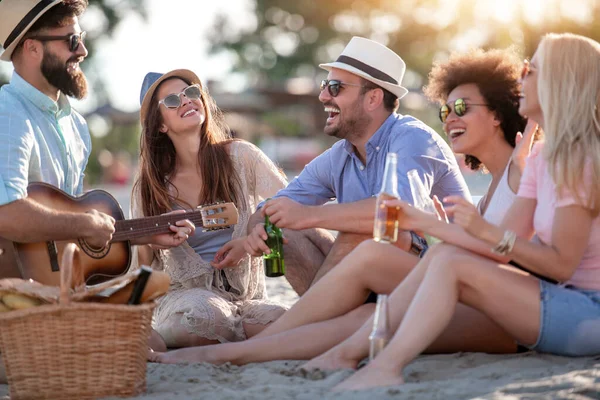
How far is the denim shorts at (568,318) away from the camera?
427 centimetres

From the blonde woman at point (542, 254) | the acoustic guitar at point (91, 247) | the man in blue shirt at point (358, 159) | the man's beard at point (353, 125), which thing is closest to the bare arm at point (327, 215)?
the man in blue shirt at point (358, 159)

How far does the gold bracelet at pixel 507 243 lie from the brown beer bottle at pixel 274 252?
6.38 feet

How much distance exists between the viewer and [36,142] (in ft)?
19.3

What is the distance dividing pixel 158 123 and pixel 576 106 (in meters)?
3.13

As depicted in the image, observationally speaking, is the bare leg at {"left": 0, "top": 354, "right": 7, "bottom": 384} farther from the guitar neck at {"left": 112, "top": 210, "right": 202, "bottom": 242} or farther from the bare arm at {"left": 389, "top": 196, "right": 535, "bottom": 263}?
the bare arm at {"left": 389, "top": 196, "right": 535, "bottom": 263}

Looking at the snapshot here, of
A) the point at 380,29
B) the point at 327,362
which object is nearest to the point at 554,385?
the point at 327,362

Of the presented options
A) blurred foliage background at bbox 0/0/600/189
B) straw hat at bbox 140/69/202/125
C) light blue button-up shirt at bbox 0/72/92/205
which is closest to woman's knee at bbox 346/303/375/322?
light blue button-up shirt at bbox 0/72/92/205

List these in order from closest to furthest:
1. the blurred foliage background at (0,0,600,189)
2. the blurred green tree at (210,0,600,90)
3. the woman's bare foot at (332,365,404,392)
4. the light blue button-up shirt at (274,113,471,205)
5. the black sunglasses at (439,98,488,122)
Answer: the woman's bare foot at (332,365,404,392) → the black sunglasses at (439,98,488,122) → the light blue button-up shirt at (274,113,471,205) → the blurred foliage background at (0,0,600,189) → the blurred green tree at (210,0,600,90)

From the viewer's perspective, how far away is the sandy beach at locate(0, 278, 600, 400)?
396cm

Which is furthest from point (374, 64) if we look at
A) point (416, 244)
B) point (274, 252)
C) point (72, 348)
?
point (72, 348)

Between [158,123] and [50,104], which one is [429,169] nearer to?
[158,123]

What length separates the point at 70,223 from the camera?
224 inches

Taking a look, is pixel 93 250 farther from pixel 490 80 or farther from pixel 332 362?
pixel 490 80

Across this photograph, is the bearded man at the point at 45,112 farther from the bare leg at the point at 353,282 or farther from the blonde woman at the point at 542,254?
the blonde woman at the point at 542,254
